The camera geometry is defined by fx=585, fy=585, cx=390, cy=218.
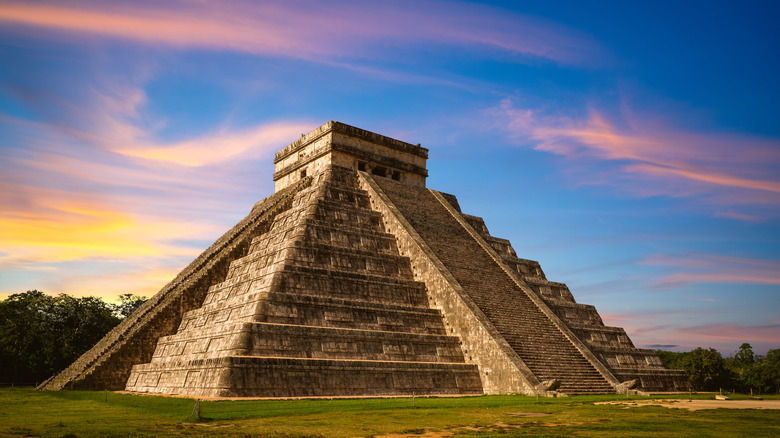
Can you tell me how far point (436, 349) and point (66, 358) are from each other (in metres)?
23.7

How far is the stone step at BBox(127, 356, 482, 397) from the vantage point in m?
16.9

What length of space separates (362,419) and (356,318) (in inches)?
354

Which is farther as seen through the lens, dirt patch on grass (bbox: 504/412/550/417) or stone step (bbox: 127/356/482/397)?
stone step (bbox: 127/356/482/397)

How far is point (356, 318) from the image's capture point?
21.0 meters

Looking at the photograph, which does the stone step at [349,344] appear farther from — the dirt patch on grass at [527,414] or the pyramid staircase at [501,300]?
the dirt patch on grass at [527,414]

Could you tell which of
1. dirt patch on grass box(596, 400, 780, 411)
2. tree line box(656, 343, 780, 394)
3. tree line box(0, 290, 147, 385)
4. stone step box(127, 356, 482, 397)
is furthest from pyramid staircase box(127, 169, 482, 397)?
tree line box(656, 343, 780, 394)

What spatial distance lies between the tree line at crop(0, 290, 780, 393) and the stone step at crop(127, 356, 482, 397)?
51.4ft

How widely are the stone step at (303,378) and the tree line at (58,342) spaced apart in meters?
15.7

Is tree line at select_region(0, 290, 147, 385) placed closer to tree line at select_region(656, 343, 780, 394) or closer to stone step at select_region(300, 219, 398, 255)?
stone step at select_region(300, 219, 398, 255)

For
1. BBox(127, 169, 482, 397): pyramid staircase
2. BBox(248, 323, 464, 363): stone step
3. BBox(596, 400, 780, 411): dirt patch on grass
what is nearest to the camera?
BBox(596, 400, 780, 411): dirt patch on grass

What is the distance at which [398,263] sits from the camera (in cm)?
2553

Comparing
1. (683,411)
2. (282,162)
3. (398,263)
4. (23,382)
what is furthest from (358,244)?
(23,382)

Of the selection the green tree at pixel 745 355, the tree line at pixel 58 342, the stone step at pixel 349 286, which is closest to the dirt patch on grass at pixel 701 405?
the stone step at pixel 349 286

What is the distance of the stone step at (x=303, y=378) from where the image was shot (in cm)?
1694
